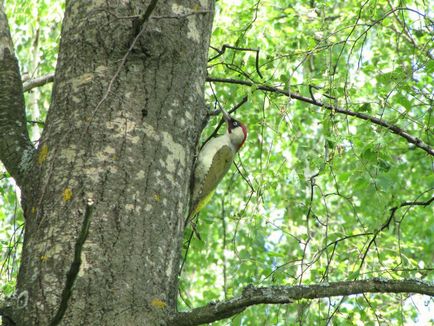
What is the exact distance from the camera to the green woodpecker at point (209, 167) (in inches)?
156

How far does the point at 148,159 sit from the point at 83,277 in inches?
17.6

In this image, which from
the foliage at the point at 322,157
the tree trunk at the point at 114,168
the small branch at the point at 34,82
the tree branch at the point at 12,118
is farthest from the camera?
the foliage at the point at 322,157

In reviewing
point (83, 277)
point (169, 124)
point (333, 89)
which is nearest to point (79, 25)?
point (169, 124)

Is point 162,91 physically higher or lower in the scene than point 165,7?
lower

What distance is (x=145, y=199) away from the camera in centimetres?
216

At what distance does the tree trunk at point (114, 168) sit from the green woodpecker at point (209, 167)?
4.25 ft

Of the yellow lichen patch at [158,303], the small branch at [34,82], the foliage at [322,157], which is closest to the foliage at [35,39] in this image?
the foliage at [322,157]

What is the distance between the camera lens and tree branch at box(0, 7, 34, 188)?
235cm

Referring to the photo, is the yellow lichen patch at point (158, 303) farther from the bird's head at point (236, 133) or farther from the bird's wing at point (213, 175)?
the bird's head at point (236, 133)

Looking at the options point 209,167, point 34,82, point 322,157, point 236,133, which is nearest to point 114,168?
point 34,82

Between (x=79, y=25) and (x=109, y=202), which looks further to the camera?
(x=79, y=25)

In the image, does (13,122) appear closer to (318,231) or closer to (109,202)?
(109,202)

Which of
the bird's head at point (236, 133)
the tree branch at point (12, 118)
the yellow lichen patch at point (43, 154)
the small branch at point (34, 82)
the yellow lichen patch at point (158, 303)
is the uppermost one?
the bird's head at point (236, 133)

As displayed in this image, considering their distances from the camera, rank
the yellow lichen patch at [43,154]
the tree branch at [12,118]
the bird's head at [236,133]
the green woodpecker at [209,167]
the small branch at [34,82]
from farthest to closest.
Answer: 1. the bird's head at [236,133]
2. the green woodpecker at [209,167]
3. the small branch at [34,82]
4. the tree branch at [12,118]
5. the yellow lichen patch at [43,154]
